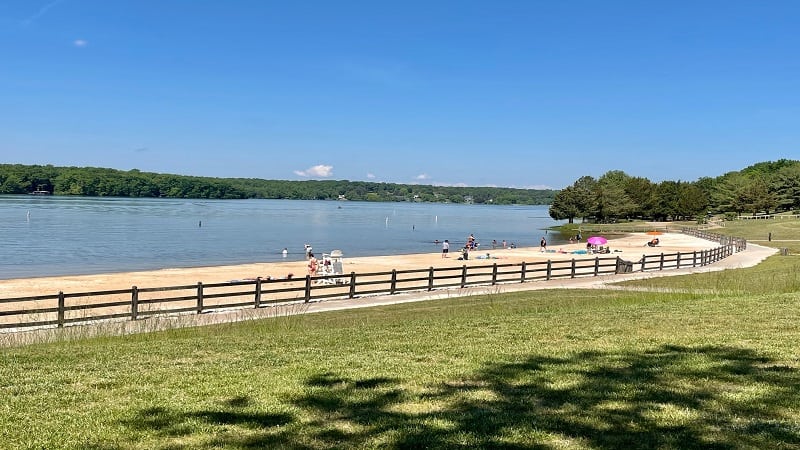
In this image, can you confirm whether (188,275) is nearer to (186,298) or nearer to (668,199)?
(186,298)

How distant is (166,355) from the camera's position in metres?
10.6

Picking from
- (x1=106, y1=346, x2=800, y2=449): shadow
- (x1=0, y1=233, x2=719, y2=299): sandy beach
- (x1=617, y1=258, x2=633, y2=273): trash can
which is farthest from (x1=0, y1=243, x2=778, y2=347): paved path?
(x1=0, y1=233, x2=719, y2=299): sandy beach

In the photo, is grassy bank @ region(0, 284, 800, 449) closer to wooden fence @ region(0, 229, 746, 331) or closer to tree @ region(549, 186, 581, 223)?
wooden fence @ region(0, 229, 746, 331)

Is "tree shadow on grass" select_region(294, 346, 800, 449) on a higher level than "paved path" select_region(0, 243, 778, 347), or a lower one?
higher

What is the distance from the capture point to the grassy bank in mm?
5957

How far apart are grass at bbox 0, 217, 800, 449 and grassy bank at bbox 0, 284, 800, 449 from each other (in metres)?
0.03

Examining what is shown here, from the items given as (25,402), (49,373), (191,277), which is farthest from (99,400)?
(191,277)

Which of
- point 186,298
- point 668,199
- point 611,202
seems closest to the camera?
point 186,298

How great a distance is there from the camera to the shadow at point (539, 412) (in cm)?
578

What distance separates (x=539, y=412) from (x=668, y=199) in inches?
5968

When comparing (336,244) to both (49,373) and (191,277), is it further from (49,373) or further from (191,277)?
(49,373)

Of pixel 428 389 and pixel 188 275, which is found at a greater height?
pixel 428 389

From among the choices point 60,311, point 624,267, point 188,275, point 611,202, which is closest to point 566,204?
point 611,202

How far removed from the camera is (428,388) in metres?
7.62
